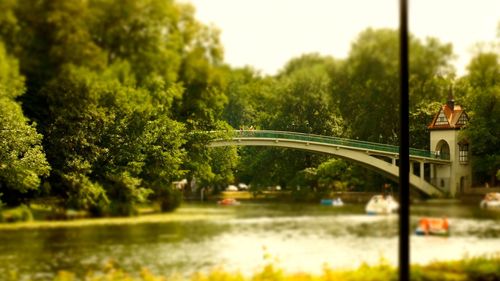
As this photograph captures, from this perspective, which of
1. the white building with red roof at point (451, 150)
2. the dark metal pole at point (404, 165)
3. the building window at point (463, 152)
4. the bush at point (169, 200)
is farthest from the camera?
the building window at point (463, 152)

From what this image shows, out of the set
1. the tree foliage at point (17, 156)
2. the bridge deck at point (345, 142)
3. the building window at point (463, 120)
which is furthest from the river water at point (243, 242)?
the building window at point (463, 120)

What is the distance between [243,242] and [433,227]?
2981 millimetres

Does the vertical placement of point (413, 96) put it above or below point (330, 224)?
above

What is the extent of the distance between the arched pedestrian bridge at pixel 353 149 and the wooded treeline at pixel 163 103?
0.17 meters

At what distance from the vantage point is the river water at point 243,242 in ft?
31.4

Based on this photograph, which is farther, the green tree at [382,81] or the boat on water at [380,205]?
the boat on water at [380,205]

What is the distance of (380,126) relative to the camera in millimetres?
13883

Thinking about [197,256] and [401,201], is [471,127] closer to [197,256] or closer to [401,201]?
[197,256]

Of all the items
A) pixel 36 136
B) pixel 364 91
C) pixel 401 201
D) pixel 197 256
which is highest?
pixel 364 91

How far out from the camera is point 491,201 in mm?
14352

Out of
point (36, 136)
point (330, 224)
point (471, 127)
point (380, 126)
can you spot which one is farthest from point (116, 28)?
point (471, 127)

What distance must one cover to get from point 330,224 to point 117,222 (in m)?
3.02

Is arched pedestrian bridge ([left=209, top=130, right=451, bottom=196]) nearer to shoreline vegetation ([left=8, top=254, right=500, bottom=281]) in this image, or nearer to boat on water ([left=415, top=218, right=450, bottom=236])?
boat on water ([left=415, top=218, right=450, bottom=236])

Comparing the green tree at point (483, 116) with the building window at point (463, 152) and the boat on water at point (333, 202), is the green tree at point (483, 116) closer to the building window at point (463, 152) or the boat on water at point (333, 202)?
the building window at point (463, 152)
